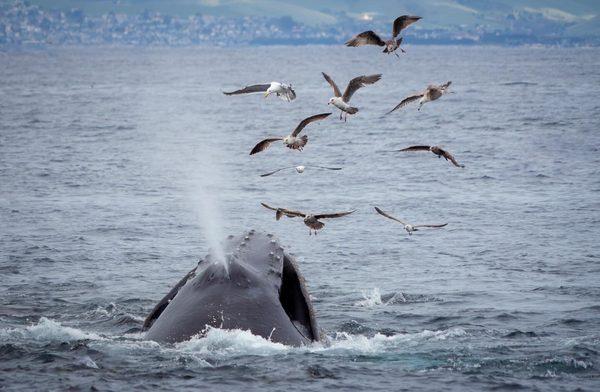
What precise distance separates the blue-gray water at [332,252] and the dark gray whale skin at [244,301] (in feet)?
0.99

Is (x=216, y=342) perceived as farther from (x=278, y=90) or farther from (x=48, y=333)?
(x=278, y=90)

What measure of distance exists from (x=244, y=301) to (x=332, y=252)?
50.3ft

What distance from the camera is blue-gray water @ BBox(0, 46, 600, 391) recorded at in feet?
57.3

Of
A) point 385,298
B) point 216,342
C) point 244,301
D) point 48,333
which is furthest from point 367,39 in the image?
point 48,333

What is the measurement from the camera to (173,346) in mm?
16609

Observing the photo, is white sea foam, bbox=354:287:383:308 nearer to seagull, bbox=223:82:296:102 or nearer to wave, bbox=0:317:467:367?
wave, bbox=0:317:467:367

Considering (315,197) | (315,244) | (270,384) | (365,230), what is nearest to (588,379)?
(270,384)

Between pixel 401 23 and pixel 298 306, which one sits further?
pixel 401 23

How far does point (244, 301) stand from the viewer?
16.2 metres

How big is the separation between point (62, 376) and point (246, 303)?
127 inches

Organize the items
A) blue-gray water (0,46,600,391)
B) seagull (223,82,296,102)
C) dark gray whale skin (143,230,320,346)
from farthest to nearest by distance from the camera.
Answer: seagull (223,82,296,102)
blue-gray water (0,46,600,391)
dark gray whale skin (143,230,320,346)

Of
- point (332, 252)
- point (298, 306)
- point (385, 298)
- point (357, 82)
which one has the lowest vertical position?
point (332, 252)

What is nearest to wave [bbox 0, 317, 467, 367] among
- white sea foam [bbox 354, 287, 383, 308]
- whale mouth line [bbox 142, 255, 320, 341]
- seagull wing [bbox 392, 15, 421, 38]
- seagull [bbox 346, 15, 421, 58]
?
whale mouth line [bbox 142, 255, 320, 341]

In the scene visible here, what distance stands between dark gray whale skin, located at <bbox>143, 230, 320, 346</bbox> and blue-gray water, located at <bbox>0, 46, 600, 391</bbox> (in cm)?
30
